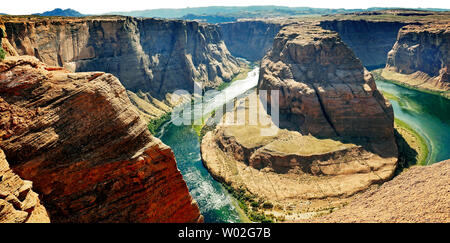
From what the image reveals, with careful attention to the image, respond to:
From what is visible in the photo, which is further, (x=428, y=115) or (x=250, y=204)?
(x=428, y=115)

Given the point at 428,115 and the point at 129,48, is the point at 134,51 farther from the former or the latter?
the point at 428,115

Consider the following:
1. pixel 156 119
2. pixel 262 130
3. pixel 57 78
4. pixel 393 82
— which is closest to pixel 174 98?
pixel 156 119

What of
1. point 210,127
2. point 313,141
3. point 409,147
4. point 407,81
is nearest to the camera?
point 313,141

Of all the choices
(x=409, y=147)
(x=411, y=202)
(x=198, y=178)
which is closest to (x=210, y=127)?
(x=198, y=178)

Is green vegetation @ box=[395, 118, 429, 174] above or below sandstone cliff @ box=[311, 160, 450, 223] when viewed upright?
below

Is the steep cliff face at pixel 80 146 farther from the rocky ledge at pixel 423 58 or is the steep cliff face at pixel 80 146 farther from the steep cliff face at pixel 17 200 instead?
the rocky ledge at pixel 423 58

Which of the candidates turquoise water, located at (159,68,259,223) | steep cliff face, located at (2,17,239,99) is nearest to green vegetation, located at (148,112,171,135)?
turquoise water, located at (159,68,259,223)

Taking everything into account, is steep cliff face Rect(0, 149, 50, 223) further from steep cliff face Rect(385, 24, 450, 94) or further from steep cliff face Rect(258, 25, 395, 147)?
steep cliff face Rect(385, 24, 450, 94)

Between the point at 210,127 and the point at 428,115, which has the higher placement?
the point at 428,115

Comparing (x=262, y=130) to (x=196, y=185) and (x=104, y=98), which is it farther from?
(x=104, y=98)
